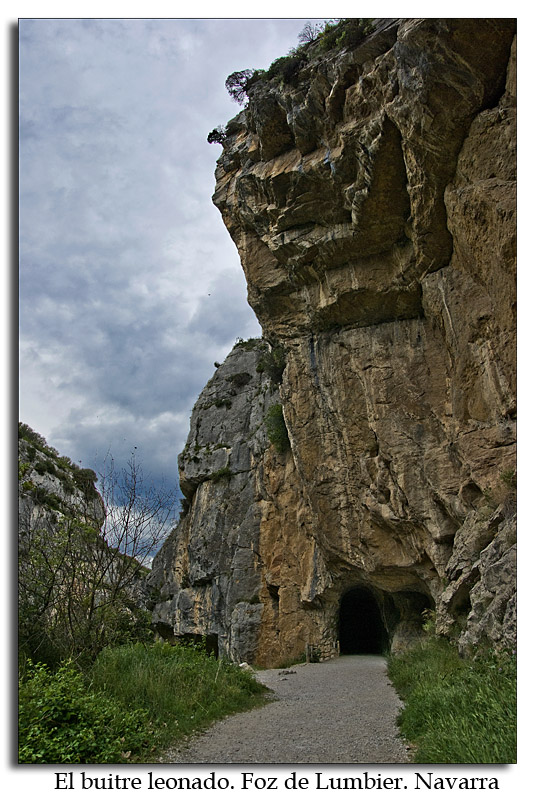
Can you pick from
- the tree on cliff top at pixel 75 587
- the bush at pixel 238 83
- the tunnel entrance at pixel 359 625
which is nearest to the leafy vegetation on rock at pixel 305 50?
the bush at pixel 238 83

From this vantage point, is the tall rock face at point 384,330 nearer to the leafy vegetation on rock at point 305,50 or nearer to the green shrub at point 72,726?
the leafy vegetation on rock at point 305,50

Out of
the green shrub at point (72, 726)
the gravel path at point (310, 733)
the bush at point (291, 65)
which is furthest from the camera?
the bush at point (291, 65)

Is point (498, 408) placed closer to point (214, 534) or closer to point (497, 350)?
point (497, 350)

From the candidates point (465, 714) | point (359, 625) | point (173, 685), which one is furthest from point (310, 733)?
point (359, 625)

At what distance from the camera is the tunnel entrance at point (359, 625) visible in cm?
2542

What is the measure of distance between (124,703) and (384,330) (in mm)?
12149

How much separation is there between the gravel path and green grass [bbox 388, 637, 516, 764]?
16.2 inches

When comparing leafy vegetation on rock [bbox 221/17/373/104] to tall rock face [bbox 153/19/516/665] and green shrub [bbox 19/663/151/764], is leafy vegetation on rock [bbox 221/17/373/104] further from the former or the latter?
green shrub [bbox 19/663/151/764]

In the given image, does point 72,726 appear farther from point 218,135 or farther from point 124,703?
point 218,135

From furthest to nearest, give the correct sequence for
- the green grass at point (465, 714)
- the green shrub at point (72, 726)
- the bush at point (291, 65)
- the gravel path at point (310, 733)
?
the bush at point (291, 65), the gravel path at point (310, 733), the green shrub at point (72, 726), the green grass at point (465, 714)

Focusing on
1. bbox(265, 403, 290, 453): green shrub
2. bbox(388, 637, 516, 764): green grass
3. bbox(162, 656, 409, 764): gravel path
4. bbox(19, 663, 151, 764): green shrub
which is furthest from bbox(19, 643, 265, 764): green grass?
bbox(265, 403, 290, 453): green shrub

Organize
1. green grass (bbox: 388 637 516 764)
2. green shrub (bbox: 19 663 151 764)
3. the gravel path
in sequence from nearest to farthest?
green grass (bbox: 388 637 516 764) → green shrub (bbox: 19 663 151 764) → the gravel path

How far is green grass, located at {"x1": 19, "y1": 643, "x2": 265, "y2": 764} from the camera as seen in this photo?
17.2 feet

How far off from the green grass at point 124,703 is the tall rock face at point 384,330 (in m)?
4.44
